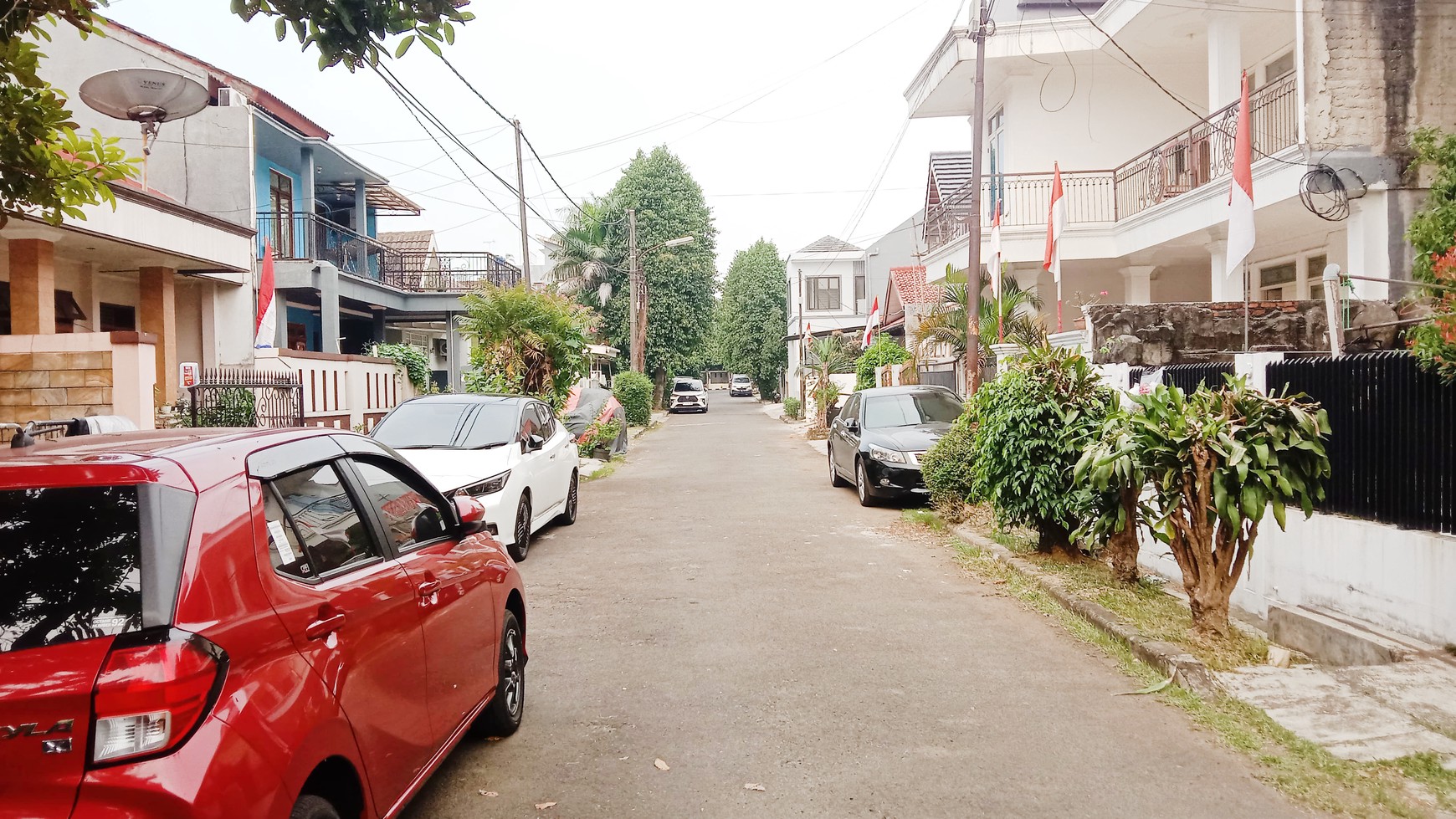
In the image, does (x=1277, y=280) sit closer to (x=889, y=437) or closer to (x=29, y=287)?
(x=889, y=437)

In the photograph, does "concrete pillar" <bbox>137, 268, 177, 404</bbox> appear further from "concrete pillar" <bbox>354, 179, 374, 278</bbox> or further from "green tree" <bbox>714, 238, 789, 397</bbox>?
"green tree" <bbox>714, 238, 789, 397</bbox>

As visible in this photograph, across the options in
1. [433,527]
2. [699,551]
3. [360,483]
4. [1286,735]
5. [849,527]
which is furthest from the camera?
[849,527]

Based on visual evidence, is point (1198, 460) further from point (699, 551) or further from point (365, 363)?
point (365, 363)

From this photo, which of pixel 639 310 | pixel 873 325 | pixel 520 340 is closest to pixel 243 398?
pixel 520 340

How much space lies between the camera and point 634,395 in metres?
36.6

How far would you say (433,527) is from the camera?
4.33 meters

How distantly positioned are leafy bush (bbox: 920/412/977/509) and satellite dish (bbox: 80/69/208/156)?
1083 cm

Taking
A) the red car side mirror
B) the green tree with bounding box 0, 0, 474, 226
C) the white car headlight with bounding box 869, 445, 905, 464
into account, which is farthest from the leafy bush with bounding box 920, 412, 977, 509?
the green tree with bounding box 0, 0, 474, 226

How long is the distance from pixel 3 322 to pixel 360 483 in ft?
46.8

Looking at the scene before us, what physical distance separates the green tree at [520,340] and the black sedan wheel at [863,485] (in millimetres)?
7113


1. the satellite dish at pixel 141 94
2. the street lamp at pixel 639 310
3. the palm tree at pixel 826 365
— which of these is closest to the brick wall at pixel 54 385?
the satellite dish at pixel 141 94

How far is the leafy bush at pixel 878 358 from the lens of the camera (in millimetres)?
27969

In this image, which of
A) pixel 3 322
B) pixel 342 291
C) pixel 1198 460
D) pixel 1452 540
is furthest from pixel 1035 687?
pixel 342 291

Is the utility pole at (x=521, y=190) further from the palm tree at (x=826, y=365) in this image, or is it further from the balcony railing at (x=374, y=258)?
the palm tree at (x=826, y=365)
